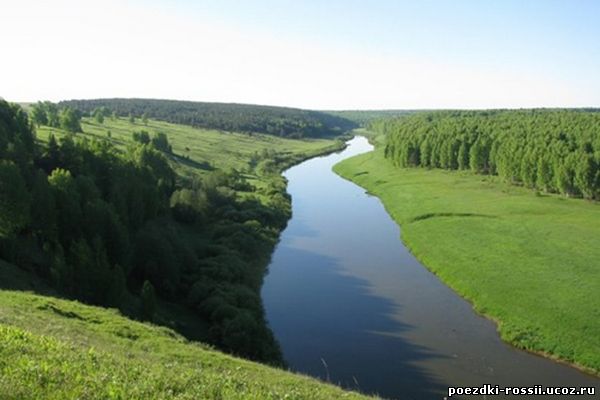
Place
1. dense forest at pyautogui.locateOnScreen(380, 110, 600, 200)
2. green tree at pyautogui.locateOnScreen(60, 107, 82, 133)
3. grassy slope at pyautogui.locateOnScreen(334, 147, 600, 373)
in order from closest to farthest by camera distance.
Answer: grassy slope at pyautogui.locateOnScreen(334, 147, 600, 373) → dense forest at pyautogui.locateOnScreen(380, 110, 600, 200) → green tree at pyautogui.locateOnScreen(60, 107, 82, 133)

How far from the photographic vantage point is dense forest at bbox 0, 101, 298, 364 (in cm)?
3456

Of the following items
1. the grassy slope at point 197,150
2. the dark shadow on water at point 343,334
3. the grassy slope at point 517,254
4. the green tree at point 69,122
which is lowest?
the dark shadow on water at point 343,334

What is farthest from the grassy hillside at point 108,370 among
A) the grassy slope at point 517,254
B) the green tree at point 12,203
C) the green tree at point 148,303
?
the grassy slope at point 517,254

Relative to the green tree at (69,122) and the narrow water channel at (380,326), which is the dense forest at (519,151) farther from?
the green tree at (69,122)

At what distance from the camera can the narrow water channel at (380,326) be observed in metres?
33.1

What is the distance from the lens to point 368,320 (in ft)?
137

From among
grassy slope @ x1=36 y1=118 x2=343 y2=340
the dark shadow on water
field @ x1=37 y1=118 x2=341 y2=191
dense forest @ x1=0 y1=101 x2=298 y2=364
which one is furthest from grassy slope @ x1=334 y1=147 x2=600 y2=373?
field @ x1=37 y1=118 x2=341 y2=191

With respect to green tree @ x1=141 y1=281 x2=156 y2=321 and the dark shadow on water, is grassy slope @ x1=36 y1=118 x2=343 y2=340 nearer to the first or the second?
green tree @ x1=141 y1=281 x2=156 y2=321

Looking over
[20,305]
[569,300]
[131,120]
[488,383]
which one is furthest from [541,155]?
[131,120]

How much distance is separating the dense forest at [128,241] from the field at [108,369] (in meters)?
9.61

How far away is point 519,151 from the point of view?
9225cm

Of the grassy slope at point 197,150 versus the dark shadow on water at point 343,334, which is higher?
the grassy slope at point 197,150

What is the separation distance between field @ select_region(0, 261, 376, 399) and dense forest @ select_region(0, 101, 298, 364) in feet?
31.5

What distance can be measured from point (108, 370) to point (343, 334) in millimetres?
26894
